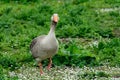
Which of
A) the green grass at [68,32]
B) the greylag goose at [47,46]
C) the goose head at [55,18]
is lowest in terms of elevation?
the green grass at [68,32]

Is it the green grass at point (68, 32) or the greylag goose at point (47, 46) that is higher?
the greylag goose at point (47, 46)

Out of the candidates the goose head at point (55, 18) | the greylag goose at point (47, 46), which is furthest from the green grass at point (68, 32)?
the goose head at point (55, 18)

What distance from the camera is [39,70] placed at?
1313 cm

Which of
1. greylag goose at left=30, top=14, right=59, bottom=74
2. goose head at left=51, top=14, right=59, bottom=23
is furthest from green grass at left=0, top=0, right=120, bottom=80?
goose head at left=51, top=14, right=59, bottom=23

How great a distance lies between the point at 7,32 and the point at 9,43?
1.66 meters

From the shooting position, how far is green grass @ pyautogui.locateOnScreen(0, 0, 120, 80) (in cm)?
1373

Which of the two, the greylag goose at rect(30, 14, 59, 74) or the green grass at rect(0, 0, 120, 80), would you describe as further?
the green grass at rect(0, 0, 120, 80)

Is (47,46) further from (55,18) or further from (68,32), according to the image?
(68,32)

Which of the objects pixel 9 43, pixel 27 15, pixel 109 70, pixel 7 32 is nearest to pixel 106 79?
pixel 109 70

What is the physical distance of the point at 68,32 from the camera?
1759cm

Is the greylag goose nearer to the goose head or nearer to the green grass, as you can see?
the goose head

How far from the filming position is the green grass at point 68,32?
13727mm

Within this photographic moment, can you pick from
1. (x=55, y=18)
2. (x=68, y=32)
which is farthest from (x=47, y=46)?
(x=68, y=32)

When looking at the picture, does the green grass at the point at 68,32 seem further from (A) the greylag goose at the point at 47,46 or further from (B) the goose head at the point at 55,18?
(B) the goose head at the point at 55,18
